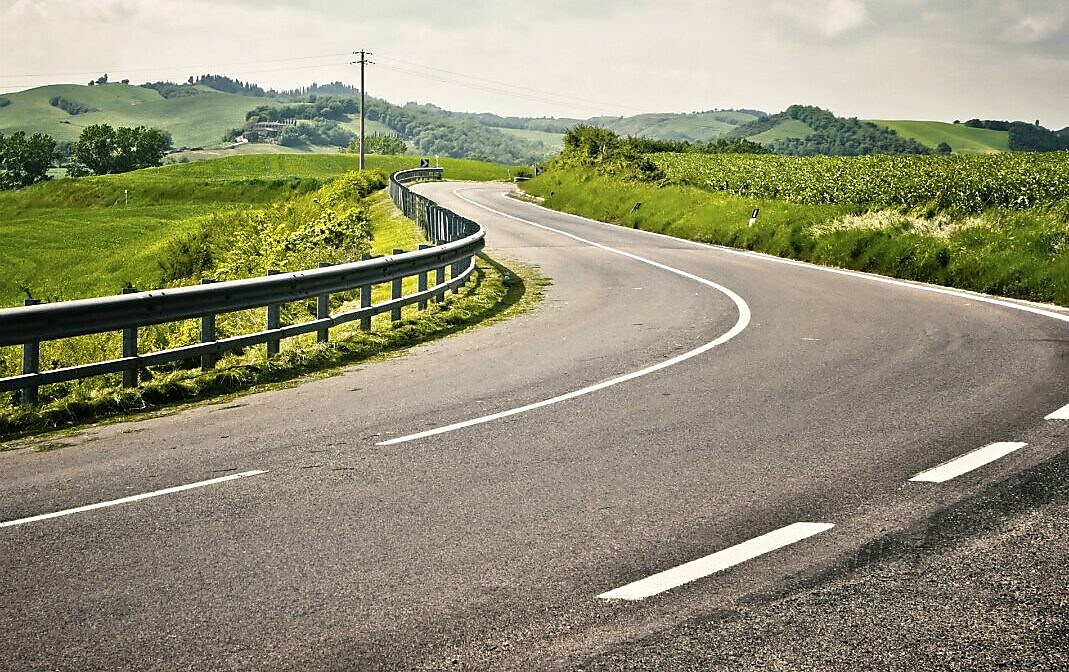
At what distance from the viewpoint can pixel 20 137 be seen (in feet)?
517

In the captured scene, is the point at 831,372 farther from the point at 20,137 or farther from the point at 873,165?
the point at 20,137

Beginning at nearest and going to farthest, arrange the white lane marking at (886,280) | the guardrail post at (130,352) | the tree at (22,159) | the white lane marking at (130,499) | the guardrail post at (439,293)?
the white lane marking at (130,499)
the guardrail post at (130,352)
the white lane marking at (886,280)
the guardrail post at (439,293)
the tree at (22,159)

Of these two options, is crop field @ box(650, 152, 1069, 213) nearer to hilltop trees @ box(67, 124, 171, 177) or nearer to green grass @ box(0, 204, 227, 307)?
green grass @ box(0, 204, 227, 307)

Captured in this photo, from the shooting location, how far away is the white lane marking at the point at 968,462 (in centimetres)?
642

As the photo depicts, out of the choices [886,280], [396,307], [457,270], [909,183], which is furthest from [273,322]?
[909,183]

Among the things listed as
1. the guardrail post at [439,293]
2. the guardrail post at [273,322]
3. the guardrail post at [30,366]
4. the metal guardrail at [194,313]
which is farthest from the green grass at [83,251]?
the guardrail post at [30,366]

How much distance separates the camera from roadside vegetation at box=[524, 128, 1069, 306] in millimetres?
19219

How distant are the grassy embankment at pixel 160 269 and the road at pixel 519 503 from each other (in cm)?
83

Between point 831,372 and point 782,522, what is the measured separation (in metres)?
5.08

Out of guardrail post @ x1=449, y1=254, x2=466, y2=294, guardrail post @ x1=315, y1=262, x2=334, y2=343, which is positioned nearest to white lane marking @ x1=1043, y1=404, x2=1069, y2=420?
guardrail post @ x1=315, y1=262, x2=334, y2=343

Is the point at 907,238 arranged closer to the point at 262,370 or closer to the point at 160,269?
the point at 262,370

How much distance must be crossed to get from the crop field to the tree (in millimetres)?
126999

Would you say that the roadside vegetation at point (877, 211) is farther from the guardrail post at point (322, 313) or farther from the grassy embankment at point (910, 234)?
the guardrail post at point (322, 313)

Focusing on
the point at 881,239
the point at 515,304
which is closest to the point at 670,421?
the point at 515,304
